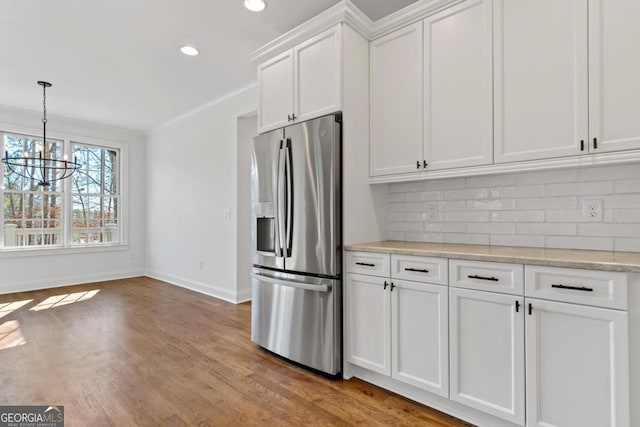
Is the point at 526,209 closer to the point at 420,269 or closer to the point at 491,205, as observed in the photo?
the point at 491,205

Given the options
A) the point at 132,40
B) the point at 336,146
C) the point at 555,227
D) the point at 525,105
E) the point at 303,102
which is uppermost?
the point at 132,40

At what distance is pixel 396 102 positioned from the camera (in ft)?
7.76

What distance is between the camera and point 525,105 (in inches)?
73.0

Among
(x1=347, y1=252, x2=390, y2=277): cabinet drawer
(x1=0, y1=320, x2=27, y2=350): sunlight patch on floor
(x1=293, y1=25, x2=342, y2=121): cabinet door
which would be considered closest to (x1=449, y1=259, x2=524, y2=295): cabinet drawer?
(x1=347, y1=252, x2=390, y2=277): cabinet drawer

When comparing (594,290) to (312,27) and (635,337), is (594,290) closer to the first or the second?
(635,337)

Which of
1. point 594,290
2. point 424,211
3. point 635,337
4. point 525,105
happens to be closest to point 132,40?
point 424,211

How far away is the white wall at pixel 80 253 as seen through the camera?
15.9 feet

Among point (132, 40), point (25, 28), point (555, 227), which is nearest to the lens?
point (555, 227)

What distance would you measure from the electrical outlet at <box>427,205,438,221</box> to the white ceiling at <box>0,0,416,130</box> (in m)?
1.55

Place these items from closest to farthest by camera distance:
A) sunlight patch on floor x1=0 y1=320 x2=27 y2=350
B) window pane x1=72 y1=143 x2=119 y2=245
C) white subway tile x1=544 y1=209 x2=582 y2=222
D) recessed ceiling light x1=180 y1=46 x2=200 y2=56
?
white subway tile x1=544 y1=209 x2=582 y2=222 → sunlight patch on floor x1=0 y1=320 x2=27 y2=350 → recessed ceiling light x1=180 y1=46 x2=200 y2=56 → window pane x1=72 y1=143 x2=119 y2=245

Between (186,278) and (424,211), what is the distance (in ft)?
13.2

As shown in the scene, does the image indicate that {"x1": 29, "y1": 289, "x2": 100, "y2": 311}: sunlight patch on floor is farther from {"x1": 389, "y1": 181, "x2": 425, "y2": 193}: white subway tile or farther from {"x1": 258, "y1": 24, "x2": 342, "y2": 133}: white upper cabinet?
{"x1": 389, "y1": 181, "x2": 425, "y2": 193}: white subway tile

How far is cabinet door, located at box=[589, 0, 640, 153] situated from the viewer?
1.57 m

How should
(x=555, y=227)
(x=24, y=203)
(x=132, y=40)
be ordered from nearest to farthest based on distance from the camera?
(x=555, y=227) → (x=132, y=40) → (x=24, y=203)
